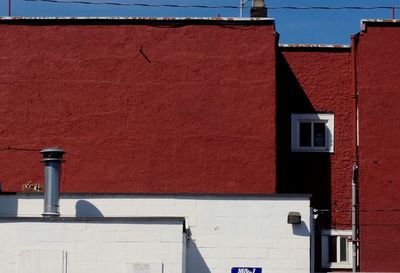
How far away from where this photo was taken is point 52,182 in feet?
70.2

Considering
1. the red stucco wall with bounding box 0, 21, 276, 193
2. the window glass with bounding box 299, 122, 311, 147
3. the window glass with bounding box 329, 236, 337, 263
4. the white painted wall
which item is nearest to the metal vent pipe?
the white painted wall

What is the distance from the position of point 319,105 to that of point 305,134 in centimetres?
89

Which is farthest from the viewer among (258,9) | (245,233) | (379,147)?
(258,9)

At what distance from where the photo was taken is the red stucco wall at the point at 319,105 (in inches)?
1065

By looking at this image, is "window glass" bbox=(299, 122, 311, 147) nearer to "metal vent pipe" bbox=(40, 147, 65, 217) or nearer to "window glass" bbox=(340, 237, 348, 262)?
"window glass" bbox=(340, 237, 348, 262)

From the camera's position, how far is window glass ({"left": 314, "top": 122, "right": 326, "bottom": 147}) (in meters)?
27.3

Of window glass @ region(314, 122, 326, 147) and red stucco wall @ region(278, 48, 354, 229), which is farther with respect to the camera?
window glass @ region(314, 122, 326, 147)

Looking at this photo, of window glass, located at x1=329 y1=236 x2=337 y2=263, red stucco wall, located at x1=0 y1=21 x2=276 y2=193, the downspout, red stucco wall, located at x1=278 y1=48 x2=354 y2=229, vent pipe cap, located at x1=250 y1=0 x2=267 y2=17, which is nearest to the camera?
red stucco wall, located at x1=0 y1=21 x2=276 y2=193

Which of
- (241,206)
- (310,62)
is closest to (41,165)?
(241,206)

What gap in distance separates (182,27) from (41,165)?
4975mm

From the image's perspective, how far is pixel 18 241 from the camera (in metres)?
19.9

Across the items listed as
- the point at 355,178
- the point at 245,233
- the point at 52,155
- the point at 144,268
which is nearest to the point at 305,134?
the point at 355,178

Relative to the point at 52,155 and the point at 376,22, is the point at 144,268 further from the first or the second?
the point at 376,22

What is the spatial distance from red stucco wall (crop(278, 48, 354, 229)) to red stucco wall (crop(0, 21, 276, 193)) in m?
2.23
